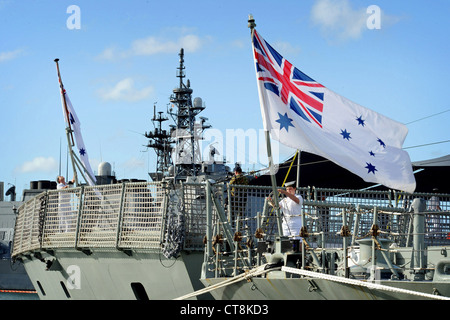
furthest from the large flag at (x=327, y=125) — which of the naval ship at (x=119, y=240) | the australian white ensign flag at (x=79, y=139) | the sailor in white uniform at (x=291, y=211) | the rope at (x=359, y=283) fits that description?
the australian white ensign flag at (x=79, y=139)

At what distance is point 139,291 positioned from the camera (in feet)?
57.7

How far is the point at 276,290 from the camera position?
37.5ft

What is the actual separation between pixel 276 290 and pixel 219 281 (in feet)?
4.91

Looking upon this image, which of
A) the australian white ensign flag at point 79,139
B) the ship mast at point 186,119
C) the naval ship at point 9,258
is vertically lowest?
the naval ship at point 9,258

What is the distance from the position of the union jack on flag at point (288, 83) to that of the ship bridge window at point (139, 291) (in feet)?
23.7

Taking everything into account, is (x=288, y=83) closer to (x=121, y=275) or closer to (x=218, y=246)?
(x=218, y=246)

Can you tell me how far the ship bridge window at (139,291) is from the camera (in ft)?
57.3

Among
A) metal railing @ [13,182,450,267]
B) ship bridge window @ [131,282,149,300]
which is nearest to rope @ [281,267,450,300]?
metal railing @ [13,182,450,267]

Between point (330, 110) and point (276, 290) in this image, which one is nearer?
point (276, 290)

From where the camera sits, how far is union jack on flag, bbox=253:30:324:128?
41.1 ft

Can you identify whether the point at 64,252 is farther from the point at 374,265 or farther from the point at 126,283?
the point at 374,265

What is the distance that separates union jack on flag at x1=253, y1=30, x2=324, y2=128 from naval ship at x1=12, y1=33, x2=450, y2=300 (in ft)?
6.26

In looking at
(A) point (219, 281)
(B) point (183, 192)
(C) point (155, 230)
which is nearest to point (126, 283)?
(C) point (155, 230)

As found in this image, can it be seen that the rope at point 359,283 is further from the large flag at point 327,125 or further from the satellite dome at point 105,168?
the satellite dome at point 105,168
